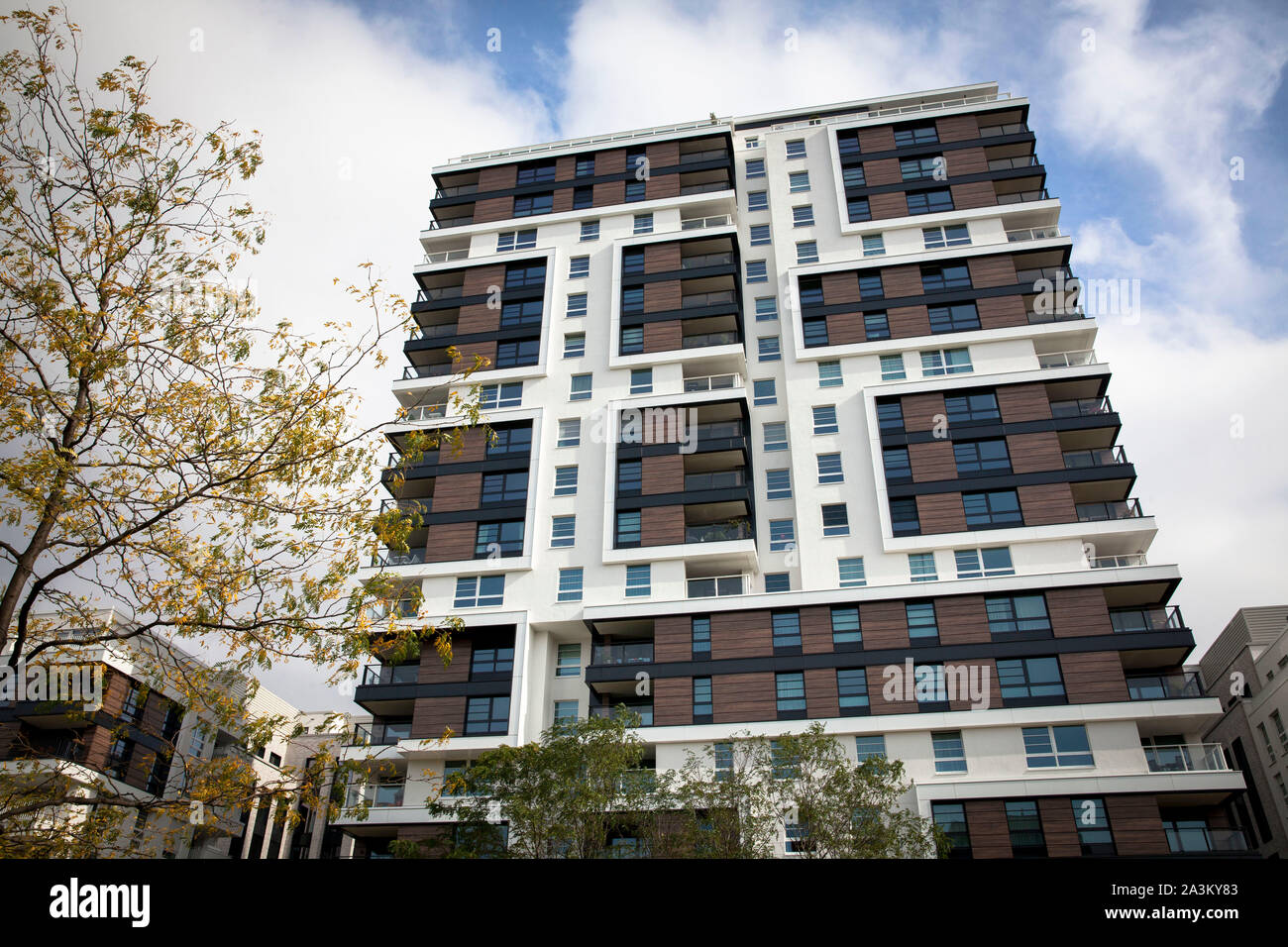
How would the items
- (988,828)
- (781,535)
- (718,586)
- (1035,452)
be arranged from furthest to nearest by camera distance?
(781,535) < (1035,452) < (718,586) < (988,828)

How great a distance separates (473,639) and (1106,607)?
105 feet

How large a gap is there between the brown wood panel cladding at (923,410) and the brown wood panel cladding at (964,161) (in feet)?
60.5

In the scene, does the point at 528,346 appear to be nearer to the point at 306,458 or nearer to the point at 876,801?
the point at 876,801

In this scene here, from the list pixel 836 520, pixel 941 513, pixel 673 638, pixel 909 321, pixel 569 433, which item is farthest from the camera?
pixel 569 433

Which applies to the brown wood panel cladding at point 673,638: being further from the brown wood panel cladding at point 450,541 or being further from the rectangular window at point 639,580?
the brown wood panel cladding at point 450,541

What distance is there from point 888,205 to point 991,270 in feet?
28.1

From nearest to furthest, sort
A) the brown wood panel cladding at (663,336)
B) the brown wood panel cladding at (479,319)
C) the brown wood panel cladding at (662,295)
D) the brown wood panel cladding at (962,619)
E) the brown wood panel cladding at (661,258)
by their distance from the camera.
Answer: the brown wood panel cladding at (962,619) → the brown wood panel cladding at (663,336) → the brown wood panel cladding at (662,295) → the brown wood panel cladding at (479,319) → the brown wood panel cladding at (661,258)

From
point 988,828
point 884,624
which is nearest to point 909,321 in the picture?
point 884,624

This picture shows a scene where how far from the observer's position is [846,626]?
44.7 meters

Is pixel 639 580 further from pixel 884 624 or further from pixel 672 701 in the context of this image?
pixel 884 624

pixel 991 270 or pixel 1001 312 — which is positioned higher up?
pixel 991 270

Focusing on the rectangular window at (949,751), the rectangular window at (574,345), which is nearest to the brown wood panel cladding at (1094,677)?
the rectangular window at (949,751)

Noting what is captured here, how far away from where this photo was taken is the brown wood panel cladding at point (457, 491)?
174 ft

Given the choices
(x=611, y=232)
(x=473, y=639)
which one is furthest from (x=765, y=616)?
(x=611, y=232)
